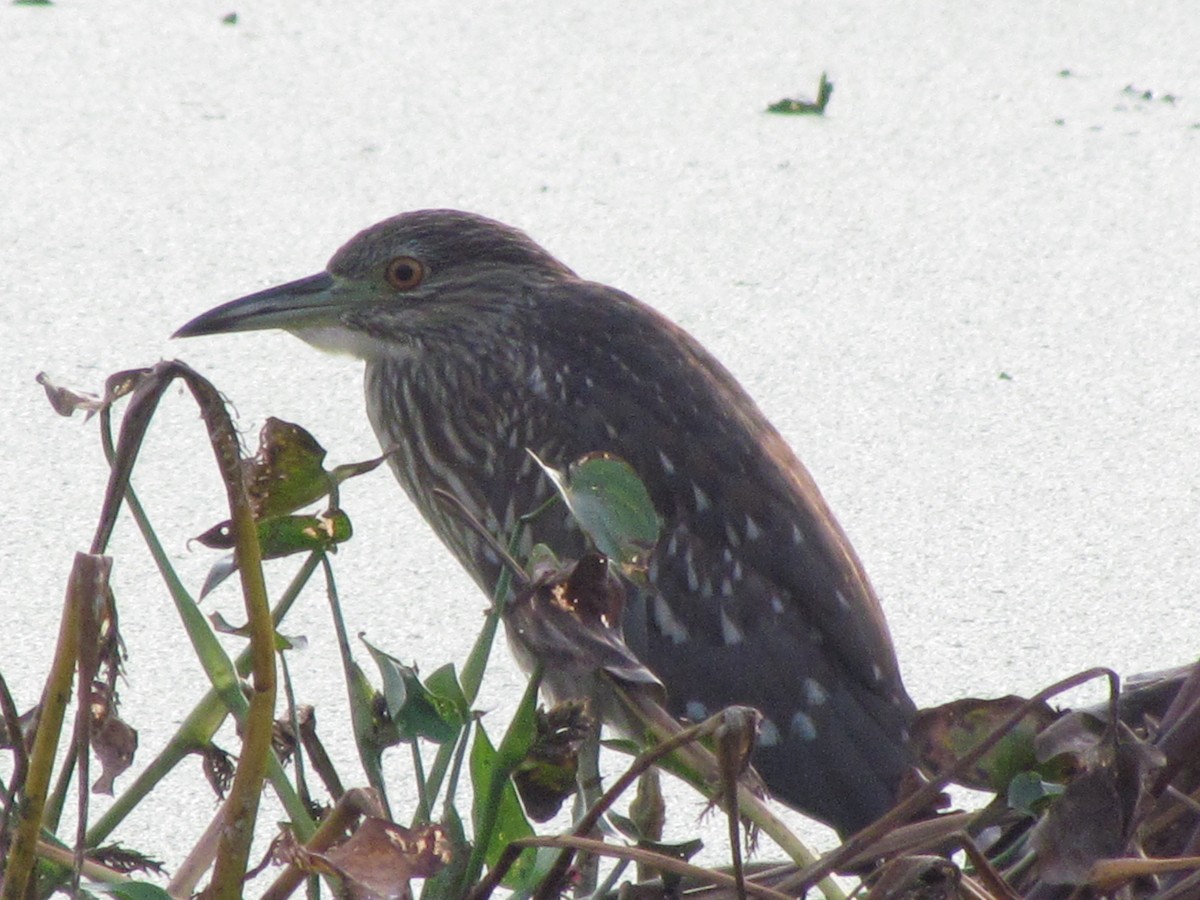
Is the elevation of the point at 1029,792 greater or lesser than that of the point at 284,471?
lesser

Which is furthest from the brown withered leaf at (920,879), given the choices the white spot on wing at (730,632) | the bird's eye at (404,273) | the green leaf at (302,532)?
the bird's eye at (404,273)

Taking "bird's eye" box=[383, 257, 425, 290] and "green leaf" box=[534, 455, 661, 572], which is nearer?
"green leaf" box=[534, 455, 661, 572]

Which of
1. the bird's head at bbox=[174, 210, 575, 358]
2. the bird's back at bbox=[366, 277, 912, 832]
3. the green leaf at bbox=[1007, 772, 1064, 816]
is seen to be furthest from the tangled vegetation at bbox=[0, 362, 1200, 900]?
the bird's head at bbox=[174, 210, 575, 358]

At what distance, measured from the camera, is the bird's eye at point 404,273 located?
8.98 feet

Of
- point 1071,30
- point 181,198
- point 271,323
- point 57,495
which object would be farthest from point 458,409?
point 1071,30

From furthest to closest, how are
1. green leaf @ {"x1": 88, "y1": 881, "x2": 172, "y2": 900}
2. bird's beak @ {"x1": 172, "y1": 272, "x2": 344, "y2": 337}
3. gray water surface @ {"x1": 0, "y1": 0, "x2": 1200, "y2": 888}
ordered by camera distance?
gray water surface @ {"x1": 0, "y1": 0, "x2": 1200, "y2": 888}, bird's beak @ {"x1": 172, "y1": 272, "x2": 344, "y2": 337}, green leaf @ {"x1": 88, "y1": 881, "x2": 172, "y2": 900}

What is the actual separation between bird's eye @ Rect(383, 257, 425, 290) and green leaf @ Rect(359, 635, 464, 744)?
4.81 ft

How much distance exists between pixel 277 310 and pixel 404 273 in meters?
0.20

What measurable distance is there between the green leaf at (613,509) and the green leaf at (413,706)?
0.48ft

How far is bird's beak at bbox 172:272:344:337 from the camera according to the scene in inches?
101

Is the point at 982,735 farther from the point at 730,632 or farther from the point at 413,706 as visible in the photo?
the point at 730,632

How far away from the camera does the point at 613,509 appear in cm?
131

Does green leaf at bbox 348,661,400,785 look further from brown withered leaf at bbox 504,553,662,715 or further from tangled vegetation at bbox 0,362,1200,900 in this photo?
brown withered leaf at bbox 504,553,662,715

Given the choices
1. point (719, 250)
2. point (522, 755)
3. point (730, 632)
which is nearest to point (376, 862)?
point (522, 755)
